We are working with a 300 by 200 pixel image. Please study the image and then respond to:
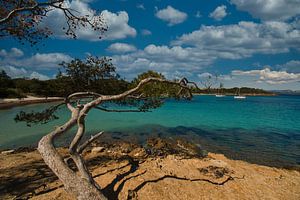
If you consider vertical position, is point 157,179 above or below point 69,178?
below

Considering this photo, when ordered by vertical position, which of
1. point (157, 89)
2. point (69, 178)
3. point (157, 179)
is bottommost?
point (157, 179)

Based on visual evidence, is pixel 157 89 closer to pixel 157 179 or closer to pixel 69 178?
pixel 157 179

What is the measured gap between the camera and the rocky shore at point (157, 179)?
23.2 ft

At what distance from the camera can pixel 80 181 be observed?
5.66 meters

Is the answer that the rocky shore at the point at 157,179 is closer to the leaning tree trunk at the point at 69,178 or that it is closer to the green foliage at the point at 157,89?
the leaning tree trunk at the point at 69,178

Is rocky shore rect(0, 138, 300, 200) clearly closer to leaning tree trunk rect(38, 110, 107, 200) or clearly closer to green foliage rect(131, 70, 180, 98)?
leaning tree trunk rect(38, 110, 107, 200)

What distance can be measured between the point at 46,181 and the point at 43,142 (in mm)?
2195

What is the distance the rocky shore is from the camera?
7074 millimetres

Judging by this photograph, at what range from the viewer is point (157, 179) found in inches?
322

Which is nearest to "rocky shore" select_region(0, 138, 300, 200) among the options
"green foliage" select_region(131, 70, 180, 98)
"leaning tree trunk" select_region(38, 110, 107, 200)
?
"leaning tree trunk" select_region(38, 110, 107, 200)

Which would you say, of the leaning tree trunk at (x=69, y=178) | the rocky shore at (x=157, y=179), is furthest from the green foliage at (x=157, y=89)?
the leaning tree trunk at (x=69, y=178)

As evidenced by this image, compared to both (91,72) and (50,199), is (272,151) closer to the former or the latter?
(91,72)

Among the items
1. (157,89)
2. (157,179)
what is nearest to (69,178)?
(157,179)

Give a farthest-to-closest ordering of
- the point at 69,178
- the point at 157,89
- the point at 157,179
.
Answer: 1. the point at 157,89
2. the point at 157,179
3. the point at 69,178
